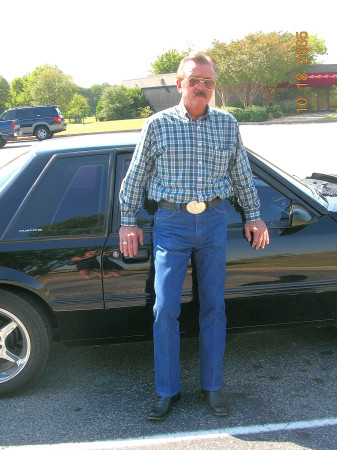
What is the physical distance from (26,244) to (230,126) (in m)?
1.35

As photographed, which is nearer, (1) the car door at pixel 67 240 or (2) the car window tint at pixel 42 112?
(1) the car door at pixel 67 240

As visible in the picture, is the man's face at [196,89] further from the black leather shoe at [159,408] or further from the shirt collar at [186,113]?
the black leather shoe at [159,408]

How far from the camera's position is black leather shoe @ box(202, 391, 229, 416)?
256cm

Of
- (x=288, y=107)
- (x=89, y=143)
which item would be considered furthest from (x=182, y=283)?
(x=288, y=107)

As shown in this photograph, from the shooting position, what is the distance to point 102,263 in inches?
Answer: 106

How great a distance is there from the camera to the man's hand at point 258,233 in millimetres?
2721

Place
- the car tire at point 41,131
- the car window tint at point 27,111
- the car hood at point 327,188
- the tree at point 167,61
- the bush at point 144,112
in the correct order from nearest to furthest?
the car hood at point 327,188 → the car window tint at point 27,111 → the car tire at point 41,131 → the bush at point 144,112 → the tree at point 167,61

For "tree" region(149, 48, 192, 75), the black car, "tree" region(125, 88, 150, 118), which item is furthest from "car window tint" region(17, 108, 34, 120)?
"tree" region(149, 48, 192, 75)

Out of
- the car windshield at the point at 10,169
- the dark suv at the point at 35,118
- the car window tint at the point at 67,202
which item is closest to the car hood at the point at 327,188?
the car window tint at the point at 67,202

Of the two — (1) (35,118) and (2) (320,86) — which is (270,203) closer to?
(1) (35,118)

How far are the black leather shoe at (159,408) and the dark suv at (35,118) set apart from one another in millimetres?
24345

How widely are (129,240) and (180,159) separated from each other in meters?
0.53

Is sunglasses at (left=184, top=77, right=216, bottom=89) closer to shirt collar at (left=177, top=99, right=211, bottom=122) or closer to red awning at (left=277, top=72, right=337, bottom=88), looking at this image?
shirt collar at (left=177, top=99, right=211, bottom=122)

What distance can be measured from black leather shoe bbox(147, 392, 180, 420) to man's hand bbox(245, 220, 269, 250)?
1.02 m
